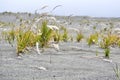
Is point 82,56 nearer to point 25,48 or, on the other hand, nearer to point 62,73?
point 25,48

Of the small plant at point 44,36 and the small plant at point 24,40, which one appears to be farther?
the small plant at point 44,36

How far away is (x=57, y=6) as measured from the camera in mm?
5359

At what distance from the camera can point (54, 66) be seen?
430cm

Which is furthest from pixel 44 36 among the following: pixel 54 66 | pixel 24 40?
pixel 54 66

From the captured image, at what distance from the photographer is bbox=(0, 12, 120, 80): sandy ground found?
12.2ft

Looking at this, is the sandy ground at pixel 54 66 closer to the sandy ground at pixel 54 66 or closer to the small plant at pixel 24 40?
the sandy ground at pixel 54 66

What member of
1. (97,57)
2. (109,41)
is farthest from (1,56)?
(109,41)

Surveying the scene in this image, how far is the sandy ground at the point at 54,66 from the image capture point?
3711 millimetres

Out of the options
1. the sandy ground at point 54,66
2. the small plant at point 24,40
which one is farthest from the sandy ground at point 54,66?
the small plant at point 24,40

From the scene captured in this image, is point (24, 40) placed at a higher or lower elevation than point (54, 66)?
higher

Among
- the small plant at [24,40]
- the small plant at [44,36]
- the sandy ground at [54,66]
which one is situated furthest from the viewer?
the small plant at [44,36]

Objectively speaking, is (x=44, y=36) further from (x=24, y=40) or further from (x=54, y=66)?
(x=54, y=66)

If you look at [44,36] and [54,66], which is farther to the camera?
[44,36]

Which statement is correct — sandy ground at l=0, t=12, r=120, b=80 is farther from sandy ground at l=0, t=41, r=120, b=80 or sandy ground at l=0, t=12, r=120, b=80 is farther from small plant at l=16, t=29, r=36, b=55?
small plant at l=16, t=29, r=36, b=55
